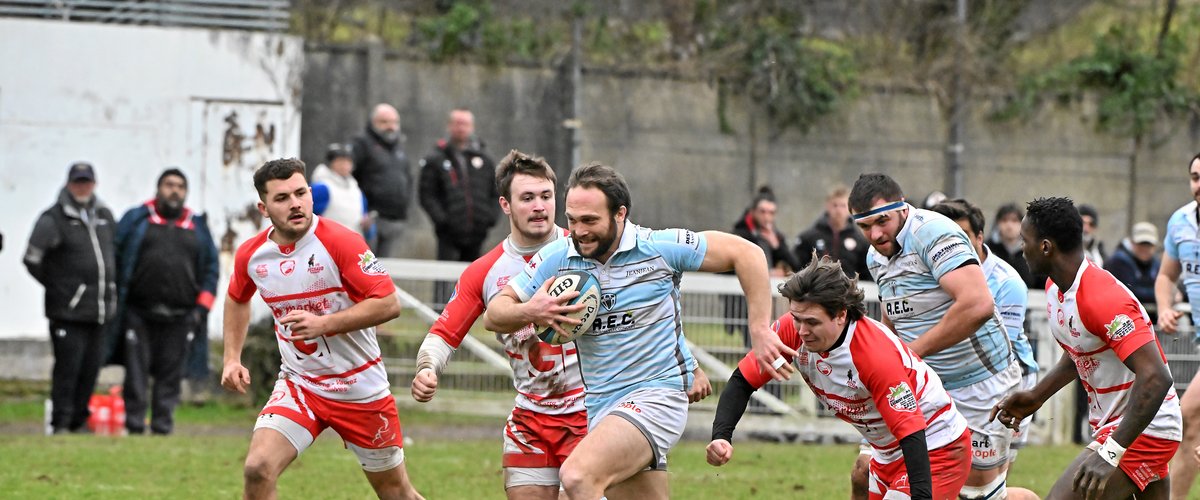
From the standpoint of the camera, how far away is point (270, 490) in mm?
7102

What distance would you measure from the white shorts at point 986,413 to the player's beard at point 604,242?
207cm

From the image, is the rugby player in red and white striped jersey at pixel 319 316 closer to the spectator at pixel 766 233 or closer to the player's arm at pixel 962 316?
the player's arm at pixel 962 316

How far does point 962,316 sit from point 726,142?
1286cm

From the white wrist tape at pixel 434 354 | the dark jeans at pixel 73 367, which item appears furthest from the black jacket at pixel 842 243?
the white wrist tape at pixel 434 354

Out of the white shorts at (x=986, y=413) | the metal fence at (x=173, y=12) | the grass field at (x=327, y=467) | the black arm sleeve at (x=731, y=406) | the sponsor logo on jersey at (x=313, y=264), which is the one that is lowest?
the grass field at (x=327, y=467)

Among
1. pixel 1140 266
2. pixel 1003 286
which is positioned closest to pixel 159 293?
pixel 1003 286

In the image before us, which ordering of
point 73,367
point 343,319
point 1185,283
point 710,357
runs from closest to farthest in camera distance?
point 343,319, point 1185,283, point 73,367, point 710,357

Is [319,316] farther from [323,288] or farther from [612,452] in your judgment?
[612,452]

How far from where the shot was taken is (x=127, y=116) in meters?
15.8

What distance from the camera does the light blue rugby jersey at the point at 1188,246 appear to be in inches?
382

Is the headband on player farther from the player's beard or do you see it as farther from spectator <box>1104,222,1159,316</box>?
spectator <box>1104,222,1159,316</box>

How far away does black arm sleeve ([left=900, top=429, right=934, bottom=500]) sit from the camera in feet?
19.3

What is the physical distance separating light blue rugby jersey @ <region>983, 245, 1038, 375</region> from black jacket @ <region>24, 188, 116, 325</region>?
24.3 feet

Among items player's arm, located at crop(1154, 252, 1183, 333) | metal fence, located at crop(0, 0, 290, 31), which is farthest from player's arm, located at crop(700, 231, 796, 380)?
metal fence, located at crop(0, 0, 290, 31)
